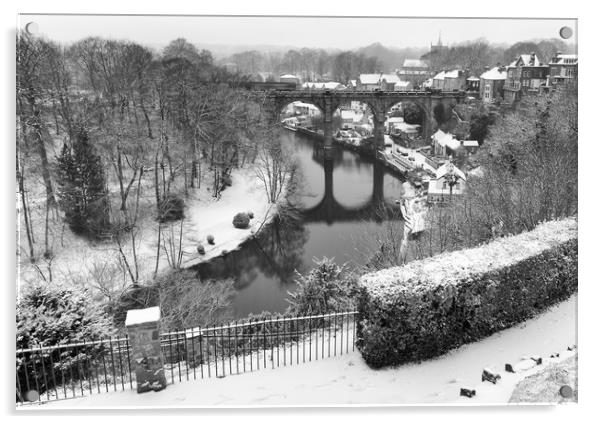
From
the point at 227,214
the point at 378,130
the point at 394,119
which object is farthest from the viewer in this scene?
the point at 394,119

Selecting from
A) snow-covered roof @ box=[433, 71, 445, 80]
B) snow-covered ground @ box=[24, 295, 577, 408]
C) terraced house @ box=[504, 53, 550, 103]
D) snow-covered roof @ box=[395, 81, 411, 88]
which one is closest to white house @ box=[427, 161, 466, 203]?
terraced house @ box=[504, 53, 550, 103]

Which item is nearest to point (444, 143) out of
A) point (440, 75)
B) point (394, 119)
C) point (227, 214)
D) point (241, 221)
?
point (440, 75)

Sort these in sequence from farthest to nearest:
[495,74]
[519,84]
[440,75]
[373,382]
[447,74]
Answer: [440,75] < [447,74] < [495,74] < [519,84] < [373,382]

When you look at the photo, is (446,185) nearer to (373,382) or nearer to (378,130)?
(378,130)

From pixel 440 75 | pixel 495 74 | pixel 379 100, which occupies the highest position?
pixel 440 75

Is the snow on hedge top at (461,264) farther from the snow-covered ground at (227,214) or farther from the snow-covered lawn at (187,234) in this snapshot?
the snow-covered ground at (227,214)

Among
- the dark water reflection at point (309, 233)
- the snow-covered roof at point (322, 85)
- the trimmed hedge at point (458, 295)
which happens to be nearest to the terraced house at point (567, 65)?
the trimmed hedge at point (458, 295)
